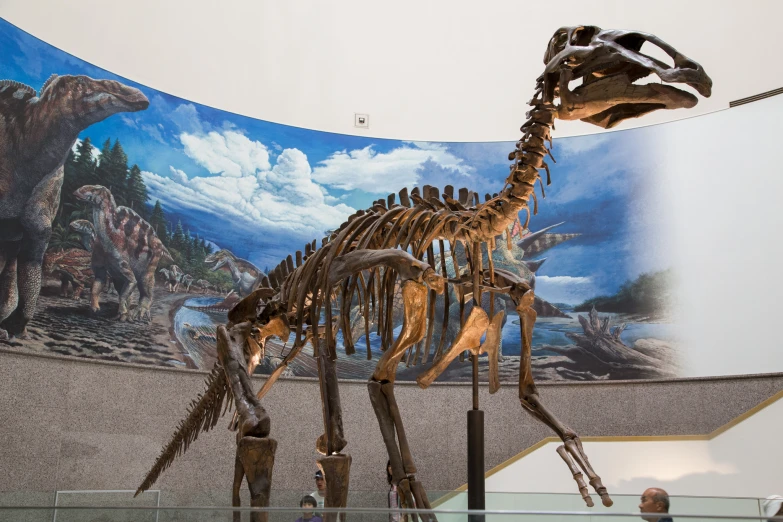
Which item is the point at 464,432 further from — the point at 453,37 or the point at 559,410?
the point at 453,37

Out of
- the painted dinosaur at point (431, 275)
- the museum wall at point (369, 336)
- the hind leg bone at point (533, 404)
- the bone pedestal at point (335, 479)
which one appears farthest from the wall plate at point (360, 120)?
the bone pedestal at point (335, 479)

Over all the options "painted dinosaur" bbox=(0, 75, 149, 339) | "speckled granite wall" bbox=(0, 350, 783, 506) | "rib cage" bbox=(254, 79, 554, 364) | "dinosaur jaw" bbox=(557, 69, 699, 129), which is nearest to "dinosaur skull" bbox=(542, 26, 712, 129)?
"dinosaur jaw" bbox=(557, 69, 699, 129)

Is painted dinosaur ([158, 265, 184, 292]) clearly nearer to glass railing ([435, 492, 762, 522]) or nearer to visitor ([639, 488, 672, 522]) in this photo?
glass railing ([435, 492, 762, 522])

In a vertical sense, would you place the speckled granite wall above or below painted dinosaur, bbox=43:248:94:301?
below

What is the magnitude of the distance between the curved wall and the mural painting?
0.03m

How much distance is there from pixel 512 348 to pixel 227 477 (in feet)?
16.0

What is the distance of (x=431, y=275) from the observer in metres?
4.76

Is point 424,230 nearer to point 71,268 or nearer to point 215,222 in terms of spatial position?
point 71,268

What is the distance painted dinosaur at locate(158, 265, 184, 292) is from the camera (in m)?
10.8

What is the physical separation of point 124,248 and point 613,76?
8.01m

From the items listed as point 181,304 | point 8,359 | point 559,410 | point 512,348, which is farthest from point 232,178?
point 559,410

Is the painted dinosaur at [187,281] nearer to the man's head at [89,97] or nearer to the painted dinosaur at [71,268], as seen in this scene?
the painted dinosaur at [71,268]

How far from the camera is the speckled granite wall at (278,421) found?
9141mm

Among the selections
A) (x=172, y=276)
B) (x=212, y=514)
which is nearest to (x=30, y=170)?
(x=172, y=276)
